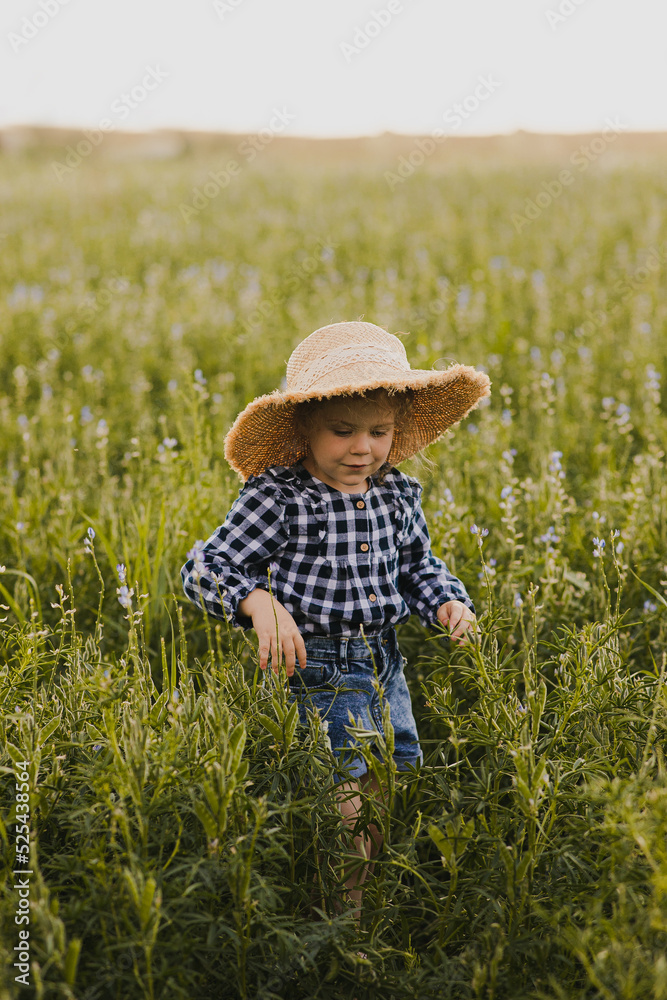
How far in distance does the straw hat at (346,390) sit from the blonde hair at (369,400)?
1.0 inches

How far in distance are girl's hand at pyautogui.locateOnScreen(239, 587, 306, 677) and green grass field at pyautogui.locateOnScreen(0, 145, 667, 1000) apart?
0.11 m

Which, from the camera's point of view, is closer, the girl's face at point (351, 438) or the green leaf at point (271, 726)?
the green leaf at point (271, 726)

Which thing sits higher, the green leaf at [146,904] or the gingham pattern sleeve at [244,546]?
the gingham pattern sleeve at [244,546]

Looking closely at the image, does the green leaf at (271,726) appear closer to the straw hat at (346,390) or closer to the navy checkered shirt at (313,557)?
the navy checkered shirt at (313,557)

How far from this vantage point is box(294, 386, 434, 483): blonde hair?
248 centimetres

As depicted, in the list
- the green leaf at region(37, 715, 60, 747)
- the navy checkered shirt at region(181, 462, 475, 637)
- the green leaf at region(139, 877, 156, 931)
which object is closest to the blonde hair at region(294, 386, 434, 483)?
the navy checkered shirt at region(181, 462, 475, 637)

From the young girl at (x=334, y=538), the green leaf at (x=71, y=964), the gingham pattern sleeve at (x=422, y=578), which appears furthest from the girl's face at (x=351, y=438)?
the green leaf at (x=71, y=964)

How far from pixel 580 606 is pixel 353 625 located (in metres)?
1.09

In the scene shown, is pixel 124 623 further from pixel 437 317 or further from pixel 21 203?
pixel 21 203

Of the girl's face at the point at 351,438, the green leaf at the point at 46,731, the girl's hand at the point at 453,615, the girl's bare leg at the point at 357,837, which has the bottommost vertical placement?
the girl's bare leg at the point at 357,837

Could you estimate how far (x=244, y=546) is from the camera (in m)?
2.45

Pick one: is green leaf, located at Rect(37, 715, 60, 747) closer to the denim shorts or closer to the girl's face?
the denim shorts

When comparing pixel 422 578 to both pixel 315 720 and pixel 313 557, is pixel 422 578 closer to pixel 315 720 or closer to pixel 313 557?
pixel 313 557

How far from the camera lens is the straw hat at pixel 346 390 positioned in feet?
8.01
